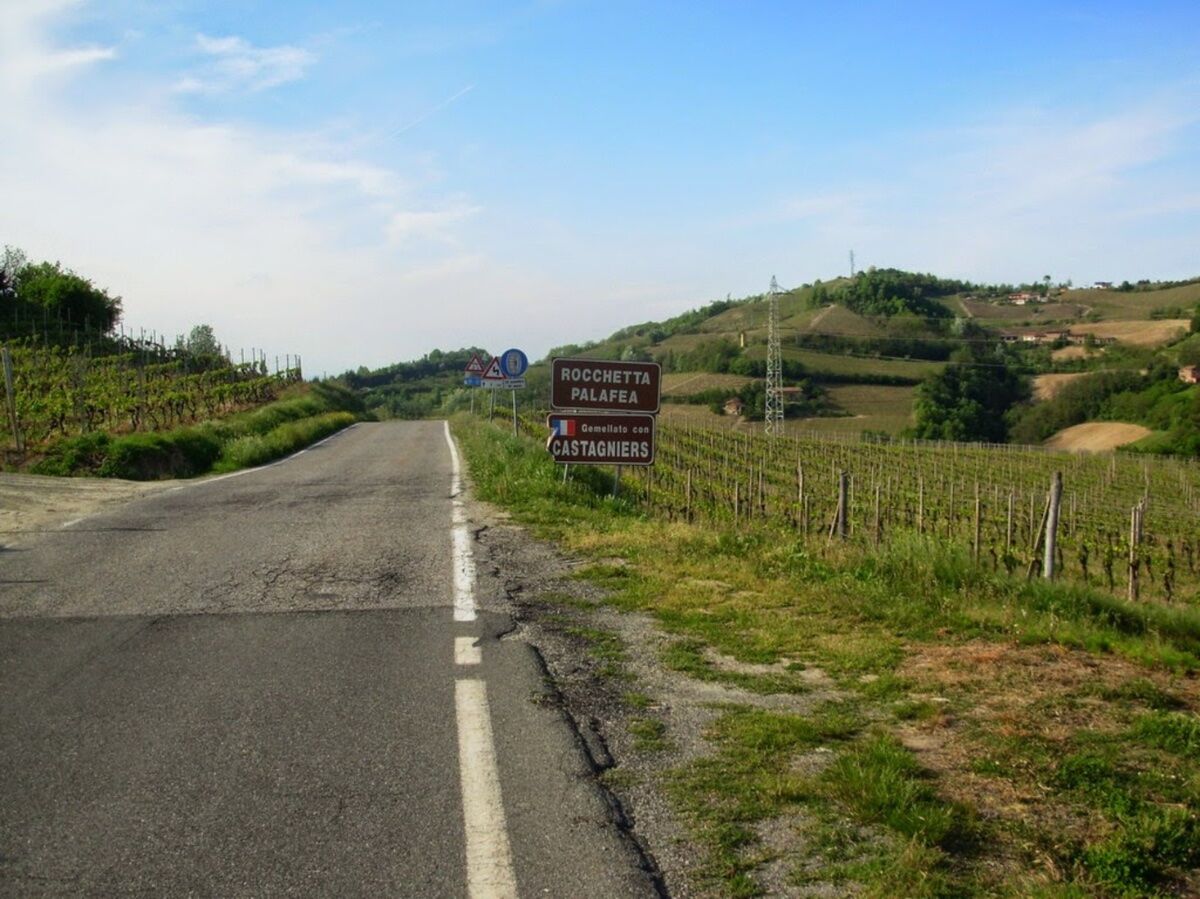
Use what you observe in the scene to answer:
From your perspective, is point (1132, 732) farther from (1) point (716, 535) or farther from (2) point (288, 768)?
(1) point (716, 535)

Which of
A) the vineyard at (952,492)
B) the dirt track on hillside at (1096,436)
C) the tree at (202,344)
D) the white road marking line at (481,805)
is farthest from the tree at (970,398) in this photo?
the white road marking line at (481,805)

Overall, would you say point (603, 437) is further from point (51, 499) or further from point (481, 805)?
point (481, 805)

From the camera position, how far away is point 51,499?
45.5ft

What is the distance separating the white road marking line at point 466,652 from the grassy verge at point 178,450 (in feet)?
50.0

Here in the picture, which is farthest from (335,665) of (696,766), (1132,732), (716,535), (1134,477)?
(1134,477)

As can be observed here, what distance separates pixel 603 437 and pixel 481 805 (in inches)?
337

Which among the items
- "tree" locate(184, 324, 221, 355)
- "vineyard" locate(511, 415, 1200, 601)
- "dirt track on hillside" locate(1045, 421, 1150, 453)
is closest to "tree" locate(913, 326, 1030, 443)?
"dirt track on hillside" locate(1045, 421, 1150, 453)

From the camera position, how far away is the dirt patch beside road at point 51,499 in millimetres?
11474

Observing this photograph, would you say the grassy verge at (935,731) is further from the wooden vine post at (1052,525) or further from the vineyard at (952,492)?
the vineyard at (952,492)

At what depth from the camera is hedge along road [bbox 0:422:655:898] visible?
352 cm

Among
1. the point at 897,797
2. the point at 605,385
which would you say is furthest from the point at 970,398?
the point at 897,797

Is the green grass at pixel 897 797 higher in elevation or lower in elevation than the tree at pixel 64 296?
lower

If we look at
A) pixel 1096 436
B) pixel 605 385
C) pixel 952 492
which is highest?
pixel 605 385

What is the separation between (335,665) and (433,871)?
2672 millimetres
